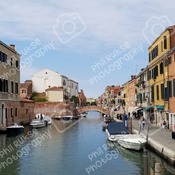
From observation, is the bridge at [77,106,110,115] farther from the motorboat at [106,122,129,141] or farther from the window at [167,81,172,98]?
the window at [167,81,172,98]

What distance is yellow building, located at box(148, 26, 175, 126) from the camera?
28219mm

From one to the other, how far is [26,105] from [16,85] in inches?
285

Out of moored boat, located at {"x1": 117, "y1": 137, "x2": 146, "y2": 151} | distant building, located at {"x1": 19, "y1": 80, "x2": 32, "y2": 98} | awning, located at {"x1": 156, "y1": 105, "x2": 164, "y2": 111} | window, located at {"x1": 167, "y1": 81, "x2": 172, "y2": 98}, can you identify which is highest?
→ distant building, located at {"x1": 19, "y1": 80, "x2": 32, "y2": 98}

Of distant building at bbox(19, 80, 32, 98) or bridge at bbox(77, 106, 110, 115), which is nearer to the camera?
distant building at bbox(19, 80, 32, 98)

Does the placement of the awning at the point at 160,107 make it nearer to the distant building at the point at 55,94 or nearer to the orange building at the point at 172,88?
the orange building at the point at 172,88

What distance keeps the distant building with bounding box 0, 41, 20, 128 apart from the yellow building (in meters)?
14.3

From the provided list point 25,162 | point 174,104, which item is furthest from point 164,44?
point 25,162

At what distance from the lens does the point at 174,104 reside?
2611 centimetres

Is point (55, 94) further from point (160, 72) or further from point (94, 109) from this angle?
point (160, 72)

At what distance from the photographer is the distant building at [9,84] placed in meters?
32.3

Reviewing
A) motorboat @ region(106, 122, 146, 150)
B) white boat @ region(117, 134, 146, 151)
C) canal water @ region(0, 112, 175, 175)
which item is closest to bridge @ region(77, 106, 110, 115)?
motorboat @ region(106, 122, 146, 150)

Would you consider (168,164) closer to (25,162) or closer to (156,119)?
(25,162)

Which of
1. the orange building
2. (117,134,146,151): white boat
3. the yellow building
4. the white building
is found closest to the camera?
(117,134,146,151): white boat

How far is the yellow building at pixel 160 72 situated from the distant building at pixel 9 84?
1432 centimetres
